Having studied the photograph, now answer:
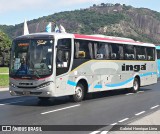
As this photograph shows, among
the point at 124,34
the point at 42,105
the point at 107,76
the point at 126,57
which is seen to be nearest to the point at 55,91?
the point at 42,105

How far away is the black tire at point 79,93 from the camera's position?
1763 centimetres

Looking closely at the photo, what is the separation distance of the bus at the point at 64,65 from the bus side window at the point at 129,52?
1.53 feet

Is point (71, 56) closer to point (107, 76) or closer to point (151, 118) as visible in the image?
point (107, 76)

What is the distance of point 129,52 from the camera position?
22828 mm

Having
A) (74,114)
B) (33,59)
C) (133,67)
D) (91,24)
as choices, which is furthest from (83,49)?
(91,24)

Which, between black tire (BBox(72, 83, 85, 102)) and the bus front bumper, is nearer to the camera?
the bus front bumper

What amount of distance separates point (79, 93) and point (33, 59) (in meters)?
3.05

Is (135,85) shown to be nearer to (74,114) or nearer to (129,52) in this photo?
(129,52)

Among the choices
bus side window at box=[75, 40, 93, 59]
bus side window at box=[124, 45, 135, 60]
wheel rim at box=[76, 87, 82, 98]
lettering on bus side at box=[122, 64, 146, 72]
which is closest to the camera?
bus side window at box=[75, 40, 93, 59]

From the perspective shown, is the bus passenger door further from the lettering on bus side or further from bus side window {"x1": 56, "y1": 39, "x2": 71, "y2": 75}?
the lettering on bus side

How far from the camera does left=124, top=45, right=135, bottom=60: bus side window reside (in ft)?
73.6

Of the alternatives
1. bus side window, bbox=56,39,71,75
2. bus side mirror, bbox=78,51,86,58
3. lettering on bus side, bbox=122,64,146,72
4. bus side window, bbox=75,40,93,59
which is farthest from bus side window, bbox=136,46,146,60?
bus side window, bbox=56,39,71,75

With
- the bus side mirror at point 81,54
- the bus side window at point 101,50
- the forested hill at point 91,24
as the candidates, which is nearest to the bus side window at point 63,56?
the bus side mirror at point 81,54

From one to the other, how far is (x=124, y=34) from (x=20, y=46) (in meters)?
163
